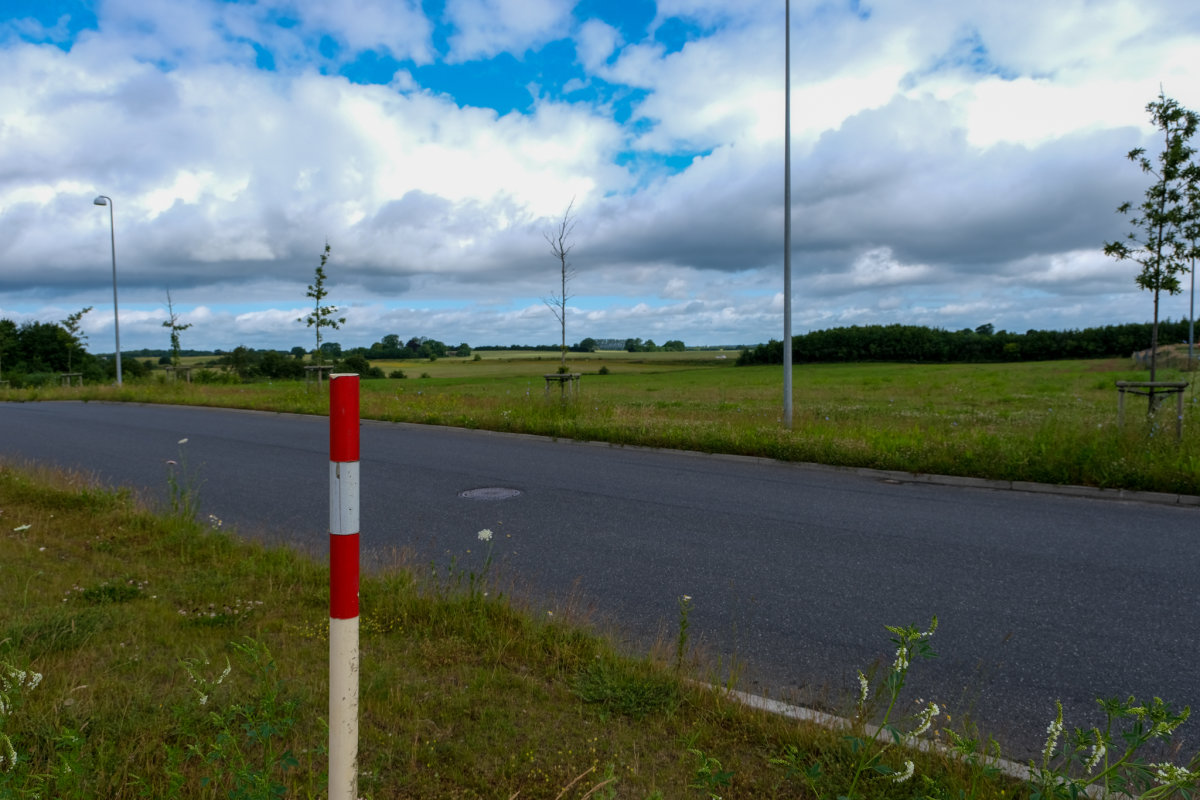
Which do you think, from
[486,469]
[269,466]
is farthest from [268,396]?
[486,469]

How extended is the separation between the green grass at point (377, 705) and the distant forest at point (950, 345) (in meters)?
72.8

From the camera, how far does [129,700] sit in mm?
3158

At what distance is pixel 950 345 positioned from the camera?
250ft

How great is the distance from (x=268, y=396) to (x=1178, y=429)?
870 inches

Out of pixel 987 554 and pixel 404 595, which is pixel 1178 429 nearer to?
pixel 987 554

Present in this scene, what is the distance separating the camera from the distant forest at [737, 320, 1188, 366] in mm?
72250

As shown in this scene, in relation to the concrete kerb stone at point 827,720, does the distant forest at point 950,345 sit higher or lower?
higher

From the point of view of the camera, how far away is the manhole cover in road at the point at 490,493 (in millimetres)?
8484

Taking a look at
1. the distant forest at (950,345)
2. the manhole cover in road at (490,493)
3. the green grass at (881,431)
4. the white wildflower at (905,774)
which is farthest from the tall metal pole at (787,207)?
the distant forest at (950,345)

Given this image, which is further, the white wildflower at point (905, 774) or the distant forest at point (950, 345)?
the distant forest at point (950, 345)

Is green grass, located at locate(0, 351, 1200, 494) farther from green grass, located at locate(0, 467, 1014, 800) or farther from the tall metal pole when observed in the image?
green grass, located at locate(0, 467, 1014, 800)

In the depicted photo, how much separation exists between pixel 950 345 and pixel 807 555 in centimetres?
7833

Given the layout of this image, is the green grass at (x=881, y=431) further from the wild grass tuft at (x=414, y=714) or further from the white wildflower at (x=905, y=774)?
the white wildflower at (x=905, y=774)

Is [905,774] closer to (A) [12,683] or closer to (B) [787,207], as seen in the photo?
(A) [12,683]
